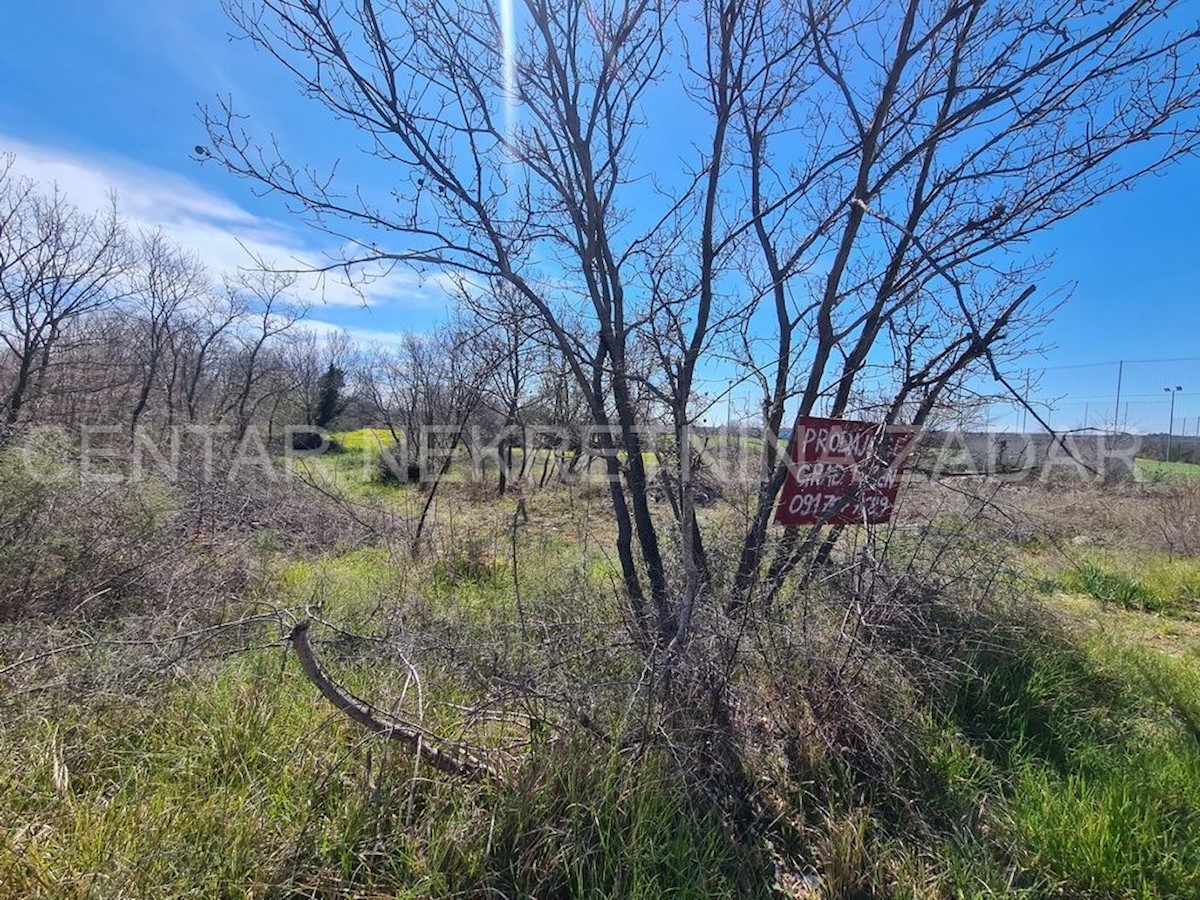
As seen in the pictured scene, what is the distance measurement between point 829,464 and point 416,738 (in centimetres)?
204

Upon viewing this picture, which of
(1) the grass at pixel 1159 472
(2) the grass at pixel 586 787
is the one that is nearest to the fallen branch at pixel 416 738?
(2) the grass at pixel 586 787

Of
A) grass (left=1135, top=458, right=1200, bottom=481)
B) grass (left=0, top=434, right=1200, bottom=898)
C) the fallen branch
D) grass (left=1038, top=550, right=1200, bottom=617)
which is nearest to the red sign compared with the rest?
grass (left=0, top=434, right=1200, bottom=898)

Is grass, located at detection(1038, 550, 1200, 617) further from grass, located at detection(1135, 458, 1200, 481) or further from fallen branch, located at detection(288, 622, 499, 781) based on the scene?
grass, located at detection(1135, 458, 1200, 481)

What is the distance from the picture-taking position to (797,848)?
1.72 meters

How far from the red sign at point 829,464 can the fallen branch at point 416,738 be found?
167 cm

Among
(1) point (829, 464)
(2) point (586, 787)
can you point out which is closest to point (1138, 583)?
(1) point (829, 464)

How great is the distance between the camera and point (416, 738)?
5.43 feet

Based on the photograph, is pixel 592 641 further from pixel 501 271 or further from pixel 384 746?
pixel 501 271

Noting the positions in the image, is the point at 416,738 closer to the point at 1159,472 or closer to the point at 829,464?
the point at 829,464

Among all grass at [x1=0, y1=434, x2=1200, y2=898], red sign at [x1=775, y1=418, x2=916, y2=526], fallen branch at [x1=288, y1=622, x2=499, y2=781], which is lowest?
grass at [x1=0, y1=434, x2=1200, y2=898]

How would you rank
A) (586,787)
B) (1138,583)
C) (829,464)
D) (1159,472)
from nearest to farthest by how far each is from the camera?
(586,787), (829,464), (1138,583), (1159,472)

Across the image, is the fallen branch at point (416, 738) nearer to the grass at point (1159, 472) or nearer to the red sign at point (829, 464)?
the red sign at point (829, 464)

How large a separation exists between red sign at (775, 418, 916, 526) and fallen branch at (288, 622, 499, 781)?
1671 millimetres

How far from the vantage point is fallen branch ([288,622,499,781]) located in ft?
5.36
